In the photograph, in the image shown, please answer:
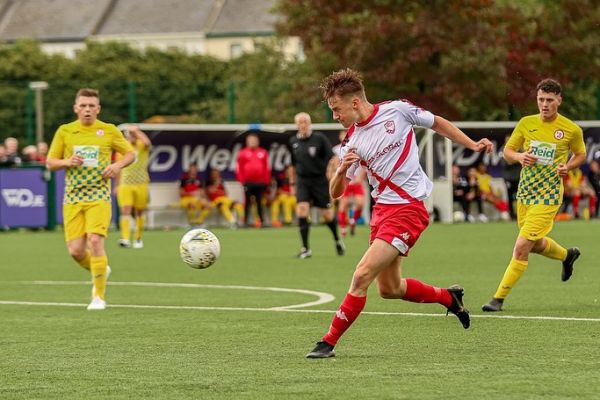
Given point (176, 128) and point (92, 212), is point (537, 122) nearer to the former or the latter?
point (92, 212)

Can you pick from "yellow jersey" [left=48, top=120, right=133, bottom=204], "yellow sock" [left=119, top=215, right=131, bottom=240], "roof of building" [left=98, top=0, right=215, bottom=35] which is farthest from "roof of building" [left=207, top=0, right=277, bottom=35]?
"yellow jersey" [left=48, top=120, right=133, bottom=204]

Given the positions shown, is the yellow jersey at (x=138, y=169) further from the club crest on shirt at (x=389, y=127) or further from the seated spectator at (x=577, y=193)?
the club crest on shirt at (x=389, y=127)

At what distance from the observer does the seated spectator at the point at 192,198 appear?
3347 centimetres

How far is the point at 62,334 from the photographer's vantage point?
448 inches

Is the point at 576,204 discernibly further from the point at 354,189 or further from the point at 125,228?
the point at 125,228

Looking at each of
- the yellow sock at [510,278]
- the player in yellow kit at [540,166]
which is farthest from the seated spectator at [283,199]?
the yellow sock at [510,278]

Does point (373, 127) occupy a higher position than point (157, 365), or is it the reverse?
point (373, 127)

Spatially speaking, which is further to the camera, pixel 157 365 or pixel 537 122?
pixel 537 122

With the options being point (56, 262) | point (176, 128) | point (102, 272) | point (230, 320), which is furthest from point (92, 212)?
point (176, 128)

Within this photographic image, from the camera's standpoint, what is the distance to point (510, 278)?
1292 cm

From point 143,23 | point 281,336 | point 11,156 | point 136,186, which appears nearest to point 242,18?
point 143,23

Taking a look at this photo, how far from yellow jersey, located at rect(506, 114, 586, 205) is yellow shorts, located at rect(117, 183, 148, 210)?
534 inches

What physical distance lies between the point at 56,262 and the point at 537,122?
10.1 metres

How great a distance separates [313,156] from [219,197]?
1220 centimetres
